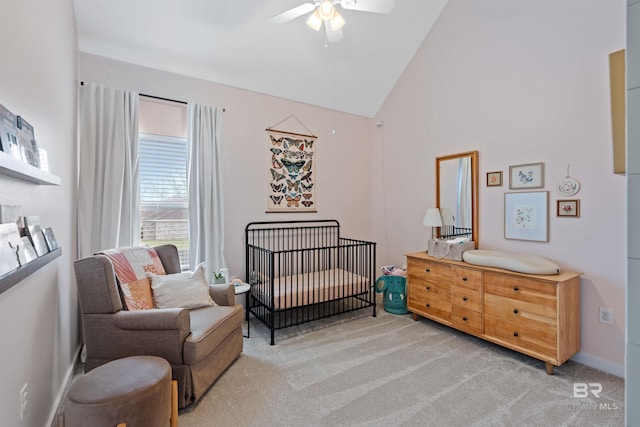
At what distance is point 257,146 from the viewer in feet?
11.7

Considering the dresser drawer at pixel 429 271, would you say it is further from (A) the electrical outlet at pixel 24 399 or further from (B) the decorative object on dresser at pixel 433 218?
(A) the electrical outlet at pixel 24 399

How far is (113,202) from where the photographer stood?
8.67ft

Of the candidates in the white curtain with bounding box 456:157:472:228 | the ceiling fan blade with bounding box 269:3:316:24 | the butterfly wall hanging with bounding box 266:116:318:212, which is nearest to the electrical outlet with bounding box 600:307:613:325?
the white curtain with bounding box 456:157:472:228

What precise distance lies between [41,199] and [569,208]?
371cm

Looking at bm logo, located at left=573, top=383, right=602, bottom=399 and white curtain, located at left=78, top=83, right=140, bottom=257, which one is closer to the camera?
bm logo, located at left=573, top=383, right=602, bottom=399

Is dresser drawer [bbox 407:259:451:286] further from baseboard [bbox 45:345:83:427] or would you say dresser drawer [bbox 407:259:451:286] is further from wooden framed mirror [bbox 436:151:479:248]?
baseboard [bbox 45:345:83:427]

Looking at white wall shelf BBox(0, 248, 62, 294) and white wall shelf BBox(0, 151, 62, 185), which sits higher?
white wall shelf BBox(0, 151, 62, 185)

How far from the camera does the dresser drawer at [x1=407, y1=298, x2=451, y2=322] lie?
9.63 feet

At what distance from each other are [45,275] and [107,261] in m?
0.34

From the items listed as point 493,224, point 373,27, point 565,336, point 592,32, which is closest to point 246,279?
point 493,224

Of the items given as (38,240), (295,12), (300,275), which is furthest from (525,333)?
(38,240)

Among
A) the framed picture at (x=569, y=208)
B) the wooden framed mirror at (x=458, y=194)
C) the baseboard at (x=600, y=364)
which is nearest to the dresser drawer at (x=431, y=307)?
the wooden framed mirror at (x=458, y=194)

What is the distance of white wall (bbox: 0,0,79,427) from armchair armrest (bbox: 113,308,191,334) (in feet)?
1.16

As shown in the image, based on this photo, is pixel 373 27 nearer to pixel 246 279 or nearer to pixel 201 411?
pixel 246 279
